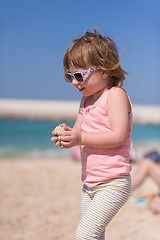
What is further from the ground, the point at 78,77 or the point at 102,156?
the point at 78,77

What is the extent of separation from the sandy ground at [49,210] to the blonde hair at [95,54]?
6.74 ft

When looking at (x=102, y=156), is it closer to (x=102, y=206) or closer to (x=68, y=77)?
(x=102, y=206)

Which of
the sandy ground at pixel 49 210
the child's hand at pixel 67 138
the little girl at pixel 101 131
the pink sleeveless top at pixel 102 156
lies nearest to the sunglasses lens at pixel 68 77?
the little girl at pixel 101 131

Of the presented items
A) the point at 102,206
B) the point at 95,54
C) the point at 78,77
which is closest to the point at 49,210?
the point at 102,206

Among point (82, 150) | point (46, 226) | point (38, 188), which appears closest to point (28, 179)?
point (38, 188)

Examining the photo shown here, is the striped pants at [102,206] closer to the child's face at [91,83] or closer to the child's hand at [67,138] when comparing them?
the child's hand at [67,138]

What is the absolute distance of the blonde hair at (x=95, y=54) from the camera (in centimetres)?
215

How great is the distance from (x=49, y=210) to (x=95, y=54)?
3.30 m

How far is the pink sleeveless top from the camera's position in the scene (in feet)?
7.16

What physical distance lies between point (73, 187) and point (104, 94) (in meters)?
4.26

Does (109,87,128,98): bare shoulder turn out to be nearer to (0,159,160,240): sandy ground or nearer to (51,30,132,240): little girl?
(51,30,132,240): little girl

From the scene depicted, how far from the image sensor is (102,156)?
2203mm

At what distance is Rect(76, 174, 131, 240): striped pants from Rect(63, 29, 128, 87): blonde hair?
0.69 metres

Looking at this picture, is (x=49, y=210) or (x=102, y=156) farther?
(x=49, y=210)
